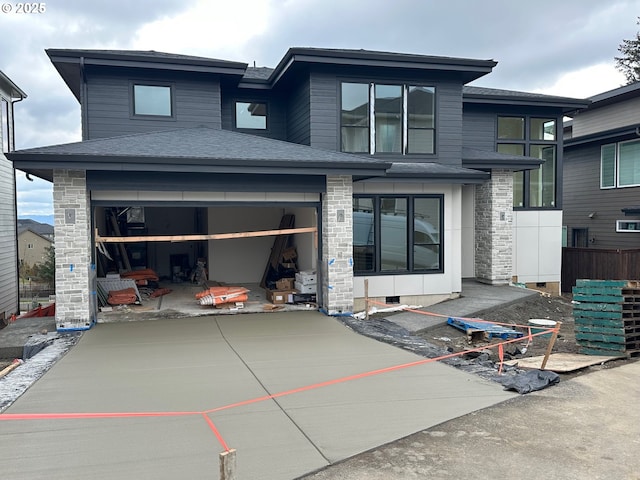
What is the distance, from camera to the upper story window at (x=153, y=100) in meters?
13.3

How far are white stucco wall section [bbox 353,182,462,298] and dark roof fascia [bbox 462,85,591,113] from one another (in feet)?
13.2

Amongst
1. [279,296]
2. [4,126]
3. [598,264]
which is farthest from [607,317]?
[4,126]

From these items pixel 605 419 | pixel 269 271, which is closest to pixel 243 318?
pixel 269 271

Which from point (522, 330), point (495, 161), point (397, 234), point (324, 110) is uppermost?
point (324, 110)

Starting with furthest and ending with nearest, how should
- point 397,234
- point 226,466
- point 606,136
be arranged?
point 606,136
point 397,234
point 226,466

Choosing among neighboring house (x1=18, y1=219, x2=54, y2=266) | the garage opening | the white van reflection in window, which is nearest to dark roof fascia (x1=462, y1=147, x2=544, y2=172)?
the white van reflection in window

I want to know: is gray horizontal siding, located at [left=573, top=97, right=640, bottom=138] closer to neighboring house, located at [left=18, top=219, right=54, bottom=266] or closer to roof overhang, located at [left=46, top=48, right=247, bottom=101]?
roof overhang, located at [left=46, top=48, right=247, bottom=101]

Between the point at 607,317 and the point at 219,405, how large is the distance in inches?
278

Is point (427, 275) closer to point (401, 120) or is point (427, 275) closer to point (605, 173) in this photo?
point (401, 120)

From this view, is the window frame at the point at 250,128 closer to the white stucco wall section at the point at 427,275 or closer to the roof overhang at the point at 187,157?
the roof overhang at the point at 187,157

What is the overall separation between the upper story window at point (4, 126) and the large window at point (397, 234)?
1151 cm

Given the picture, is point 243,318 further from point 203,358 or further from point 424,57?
point 424,57

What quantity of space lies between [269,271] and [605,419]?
10.5 meters

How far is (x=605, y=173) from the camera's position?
65.3 feet
